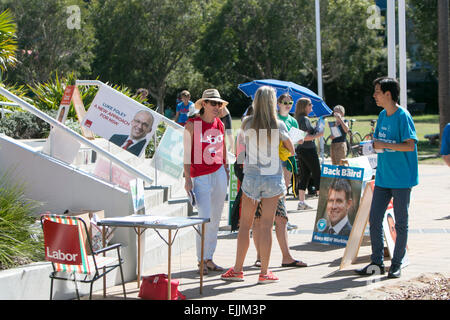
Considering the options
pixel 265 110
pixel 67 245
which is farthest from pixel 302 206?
pixel 67 245

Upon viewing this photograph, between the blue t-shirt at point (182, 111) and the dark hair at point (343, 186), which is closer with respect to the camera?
the dark hair at point (343, 186)

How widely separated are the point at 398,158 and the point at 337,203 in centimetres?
190

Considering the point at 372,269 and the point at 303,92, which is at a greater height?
the point at 303,92

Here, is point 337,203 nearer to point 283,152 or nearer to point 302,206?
point 283,152

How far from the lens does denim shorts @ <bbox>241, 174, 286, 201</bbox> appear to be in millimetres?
6770

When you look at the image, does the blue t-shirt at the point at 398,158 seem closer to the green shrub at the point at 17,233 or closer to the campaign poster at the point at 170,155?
the green shrub at the point at 17,233

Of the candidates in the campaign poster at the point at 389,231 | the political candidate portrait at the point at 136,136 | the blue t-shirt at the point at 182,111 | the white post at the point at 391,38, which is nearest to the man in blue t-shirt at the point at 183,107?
the blue t-shirt at the point at 182,111

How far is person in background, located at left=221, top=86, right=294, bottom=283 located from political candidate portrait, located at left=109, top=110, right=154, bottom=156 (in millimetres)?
3009

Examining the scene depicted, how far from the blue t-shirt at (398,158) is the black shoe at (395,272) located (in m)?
0.81

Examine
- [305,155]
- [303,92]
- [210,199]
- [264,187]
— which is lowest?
[210,199]

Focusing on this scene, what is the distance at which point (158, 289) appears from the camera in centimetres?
614

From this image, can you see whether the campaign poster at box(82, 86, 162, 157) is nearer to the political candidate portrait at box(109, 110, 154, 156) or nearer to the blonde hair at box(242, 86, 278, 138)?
the political candidate portrait at box(109, 110, 154, 156)

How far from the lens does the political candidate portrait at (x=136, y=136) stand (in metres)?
9.50

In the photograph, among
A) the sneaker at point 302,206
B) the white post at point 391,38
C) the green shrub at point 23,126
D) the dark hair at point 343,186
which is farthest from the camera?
the green shrub at point 23,126
